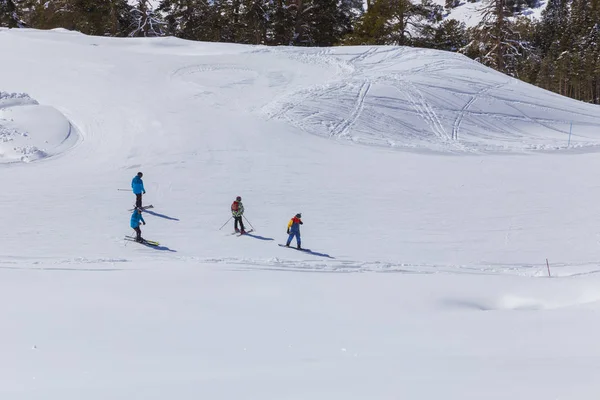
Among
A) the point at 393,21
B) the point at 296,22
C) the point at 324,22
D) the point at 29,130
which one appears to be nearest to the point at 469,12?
the point at 324,22

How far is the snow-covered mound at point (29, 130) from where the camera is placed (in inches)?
736

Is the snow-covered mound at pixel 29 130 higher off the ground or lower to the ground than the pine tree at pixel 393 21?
lower

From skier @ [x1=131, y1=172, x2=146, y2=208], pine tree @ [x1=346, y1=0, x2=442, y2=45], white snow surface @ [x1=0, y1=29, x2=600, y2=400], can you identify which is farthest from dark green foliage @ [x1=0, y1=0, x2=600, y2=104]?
skier @ [x1=131, y1=172, x2=146, y2=208]

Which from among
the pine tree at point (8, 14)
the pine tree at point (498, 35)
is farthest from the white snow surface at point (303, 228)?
the pine tree at point (8, 14)

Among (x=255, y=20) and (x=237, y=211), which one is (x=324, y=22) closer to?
(x=255, y=20)

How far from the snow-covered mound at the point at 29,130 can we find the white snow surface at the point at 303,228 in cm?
14

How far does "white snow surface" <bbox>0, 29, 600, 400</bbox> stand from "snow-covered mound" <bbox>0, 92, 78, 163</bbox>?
136 millimetres

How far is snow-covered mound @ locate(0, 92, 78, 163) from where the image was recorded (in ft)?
61.4

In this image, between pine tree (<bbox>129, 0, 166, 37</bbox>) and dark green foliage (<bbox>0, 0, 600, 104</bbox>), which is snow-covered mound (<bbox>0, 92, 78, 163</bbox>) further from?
dark green foliage (<bbox>0, 0, 600, 104</bbox>)

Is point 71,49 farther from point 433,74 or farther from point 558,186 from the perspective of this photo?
point 558,186

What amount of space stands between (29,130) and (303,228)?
11956 millimetres

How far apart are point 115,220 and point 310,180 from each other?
6.45 metres

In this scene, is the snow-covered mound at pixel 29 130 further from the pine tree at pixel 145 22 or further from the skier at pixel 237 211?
the pine tree at pixel 145 22

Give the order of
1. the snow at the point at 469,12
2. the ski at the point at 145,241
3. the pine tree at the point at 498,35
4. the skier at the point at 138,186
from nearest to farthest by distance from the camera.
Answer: the ski at the point at 145,241 < the skier at the point at 138,186 < the pine tree at the point at 498,35 < the snow at the point at 469,12
